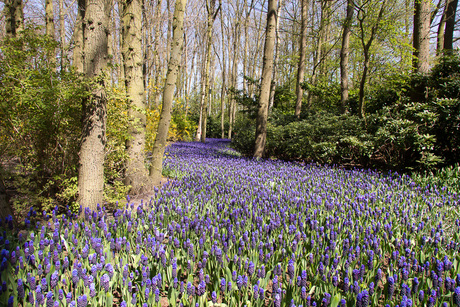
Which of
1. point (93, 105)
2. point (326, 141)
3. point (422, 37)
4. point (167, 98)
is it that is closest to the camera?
point (93, 105)

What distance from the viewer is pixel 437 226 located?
3277mm

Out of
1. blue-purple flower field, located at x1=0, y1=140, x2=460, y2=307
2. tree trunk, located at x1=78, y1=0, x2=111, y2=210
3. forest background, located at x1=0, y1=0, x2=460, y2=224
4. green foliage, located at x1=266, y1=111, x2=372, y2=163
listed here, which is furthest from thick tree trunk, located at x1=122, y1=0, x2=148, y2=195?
green foliage, located at x1=266, y1=111, x2=372, y2=163

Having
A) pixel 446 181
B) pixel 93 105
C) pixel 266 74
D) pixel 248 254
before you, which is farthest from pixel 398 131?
pixel 93 105

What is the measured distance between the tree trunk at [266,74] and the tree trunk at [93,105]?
6577mm

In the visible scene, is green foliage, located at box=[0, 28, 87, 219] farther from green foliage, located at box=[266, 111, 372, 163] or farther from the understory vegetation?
the understory vegetation

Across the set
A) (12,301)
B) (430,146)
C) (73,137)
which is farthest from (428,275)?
(430,146)

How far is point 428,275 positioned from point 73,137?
15.2ft

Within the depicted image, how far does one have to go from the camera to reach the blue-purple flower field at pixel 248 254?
2.01 metres

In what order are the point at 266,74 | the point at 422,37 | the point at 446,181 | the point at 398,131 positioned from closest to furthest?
the point at 446,181, the point at 398,131, the point at 422,37, the point at 266,74

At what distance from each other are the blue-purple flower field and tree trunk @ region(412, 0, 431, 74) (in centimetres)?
546

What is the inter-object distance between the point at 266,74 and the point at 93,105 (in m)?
7.02

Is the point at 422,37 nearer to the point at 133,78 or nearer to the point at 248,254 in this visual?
the point at 133,78

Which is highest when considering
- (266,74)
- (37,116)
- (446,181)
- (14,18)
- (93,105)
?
(14,18)

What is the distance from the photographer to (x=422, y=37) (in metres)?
8.77
